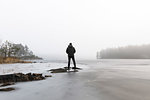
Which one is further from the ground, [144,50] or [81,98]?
[144,50]

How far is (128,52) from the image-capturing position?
384ft

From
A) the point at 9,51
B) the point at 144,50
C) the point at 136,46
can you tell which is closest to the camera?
the point at 9,51

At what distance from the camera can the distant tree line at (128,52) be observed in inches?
4149

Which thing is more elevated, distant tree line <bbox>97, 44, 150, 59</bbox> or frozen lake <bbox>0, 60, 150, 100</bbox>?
distant tree line <bbox>97, 44, 150, 59</bbox>

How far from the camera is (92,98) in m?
3.33

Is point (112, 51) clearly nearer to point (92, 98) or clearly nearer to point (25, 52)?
point (25, 52)

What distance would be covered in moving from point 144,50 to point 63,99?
12052 cm

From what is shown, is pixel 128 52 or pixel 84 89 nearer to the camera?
pixel 84 89

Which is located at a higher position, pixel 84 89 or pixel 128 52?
pixel 128 52

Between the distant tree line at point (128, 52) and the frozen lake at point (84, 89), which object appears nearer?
the frozen lake at point (84, 89)

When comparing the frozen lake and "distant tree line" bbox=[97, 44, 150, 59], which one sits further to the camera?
"distant tree line" bbox=[97, 44, 150, 59]

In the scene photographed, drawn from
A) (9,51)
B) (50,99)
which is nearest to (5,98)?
(50,99)

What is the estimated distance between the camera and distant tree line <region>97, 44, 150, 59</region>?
105 meters

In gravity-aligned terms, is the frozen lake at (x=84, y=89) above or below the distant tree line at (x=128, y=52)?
below
